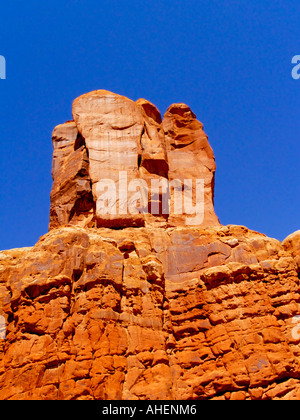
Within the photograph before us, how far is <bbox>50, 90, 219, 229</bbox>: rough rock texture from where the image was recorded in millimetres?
30719

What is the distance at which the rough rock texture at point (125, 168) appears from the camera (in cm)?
3072

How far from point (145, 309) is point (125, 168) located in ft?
33.6

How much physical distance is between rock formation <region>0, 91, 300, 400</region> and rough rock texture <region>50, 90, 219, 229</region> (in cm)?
18

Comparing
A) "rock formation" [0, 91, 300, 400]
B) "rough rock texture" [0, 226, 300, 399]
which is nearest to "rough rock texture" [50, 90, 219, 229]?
"rock formation" [0, 91, 300, 400]

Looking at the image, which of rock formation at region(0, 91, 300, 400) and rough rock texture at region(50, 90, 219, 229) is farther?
rough rock texture at region(50, 90, 219, 229)

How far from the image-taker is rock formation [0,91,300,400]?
21.9 meters

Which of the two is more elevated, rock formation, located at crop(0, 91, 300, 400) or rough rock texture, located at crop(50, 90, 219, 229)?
rough rock texture, located at crop(50, 90, 219, 229)

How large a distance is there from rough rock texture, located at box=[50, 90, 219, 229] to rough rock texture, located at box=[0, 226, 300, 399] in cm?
300

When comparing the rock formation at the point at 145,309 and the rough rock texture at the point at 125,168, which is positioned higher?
the rough rock texture at the point at 125,168

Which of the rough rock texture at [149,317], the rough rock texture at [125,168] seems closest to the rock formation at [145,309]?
the rough rock texture at [149,317]

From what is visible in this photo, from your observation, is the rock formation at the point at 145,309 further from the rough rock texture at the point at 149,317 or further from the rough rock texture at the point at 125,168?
the rough rock texture at the point at 125,168

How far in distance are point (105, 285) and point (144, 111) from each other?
52.9 ft

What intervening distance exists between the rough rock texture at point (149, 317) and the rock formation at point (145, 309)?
0.05 metres

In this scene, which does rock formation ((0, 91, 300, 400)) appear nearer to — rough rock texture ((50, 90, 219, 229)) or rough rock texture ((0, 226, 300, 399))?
rough rock texture ((0, 226, 300, 399))
